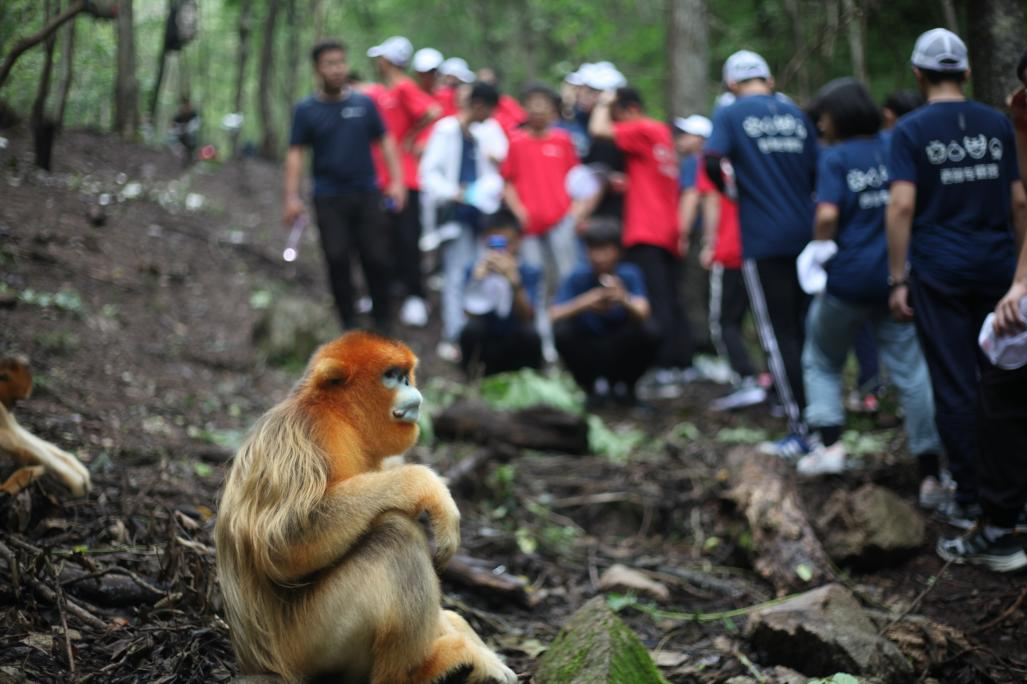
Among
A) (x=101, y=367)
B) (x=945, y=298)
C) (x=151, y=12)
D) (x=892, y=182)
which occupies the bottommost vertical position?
(x=101, y=367)

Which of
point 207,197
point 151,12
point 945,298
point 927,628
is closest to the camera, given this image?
point 927,628

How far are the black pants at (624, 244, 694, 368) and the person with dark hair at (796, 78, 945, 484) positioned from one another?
9.01ft

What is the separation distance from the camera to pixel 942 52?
15.3 ft

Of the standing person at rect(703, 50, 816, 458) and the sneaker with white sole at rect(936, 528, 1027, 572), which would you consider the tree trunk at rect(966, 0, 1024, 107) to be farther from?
the sneaker with white sole at rect(936, 528, 1027, 572)

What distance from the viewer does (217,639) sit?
135 inches

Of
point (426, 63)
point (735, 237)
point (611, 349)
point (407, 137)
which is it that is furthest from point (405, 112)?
point (735, 237)

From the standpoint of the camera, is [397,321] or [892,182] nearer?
[892,182]

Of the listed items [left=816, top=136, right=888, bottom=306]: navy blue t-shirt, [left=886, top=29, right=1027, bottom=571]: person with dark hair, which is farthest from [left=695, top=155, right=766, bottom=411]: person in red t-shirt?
[left=886, top=29, right=1027, bottom=571]: person with dark hair

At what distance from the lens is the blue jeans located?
537cm

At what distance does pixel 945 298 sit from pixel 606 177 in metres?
4.96

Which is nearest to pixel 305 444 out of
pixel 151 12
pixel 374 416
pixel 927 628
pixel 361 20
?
pixel 374 416

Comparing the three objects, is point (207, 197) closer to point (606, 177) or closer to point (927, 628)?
point (606, 177)

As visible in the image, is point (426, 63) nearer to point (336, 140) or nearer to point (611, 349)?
point (336, 140)

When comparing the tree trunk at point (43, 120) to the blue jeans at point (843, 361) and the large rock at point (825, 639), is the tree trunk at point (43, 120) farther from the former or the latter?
the large rock at point (825, 639)
